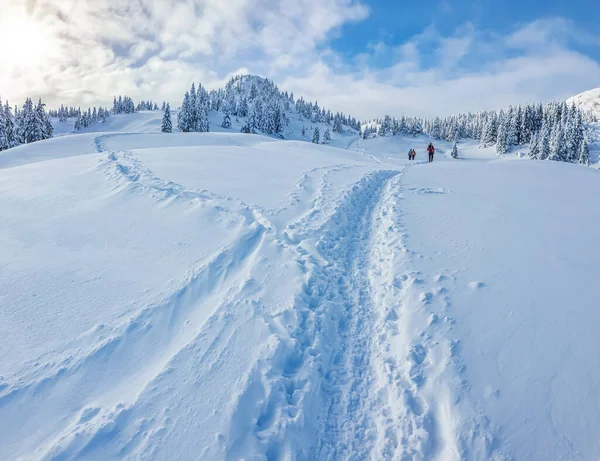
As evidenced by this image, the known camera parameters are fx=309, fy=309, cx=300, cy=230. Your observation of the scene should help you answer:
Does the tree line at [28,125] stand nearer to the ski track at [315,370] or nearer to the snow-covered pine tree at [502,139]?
the ski track at [315,370]

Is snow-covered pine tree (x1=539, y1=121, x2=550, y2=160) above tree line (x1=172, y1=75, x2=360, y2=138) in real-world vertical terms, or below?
below

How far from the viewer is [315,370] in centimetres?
464

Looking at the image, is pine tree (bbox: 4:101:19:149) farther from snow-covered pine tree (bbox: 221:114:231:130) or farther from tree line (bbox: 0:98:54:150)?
snow-covered pine tree (bbox: 221:114:231:130)

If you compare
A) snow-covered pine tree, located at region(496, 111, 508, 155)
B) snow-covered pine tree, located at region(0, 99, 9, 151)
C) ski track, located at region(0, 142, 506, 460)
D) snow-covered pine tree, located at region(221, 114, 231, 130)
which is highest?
snow-covered pine tree, located at region(221, 114, 231, 130)

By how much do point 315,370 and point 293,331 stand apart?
0.79 m

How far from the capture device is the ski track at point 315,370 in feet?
12.1

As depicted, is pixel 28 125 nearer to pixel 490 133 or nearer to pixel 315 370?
pixel 315 370

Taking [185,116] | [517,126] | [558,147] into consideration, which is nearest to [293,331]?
[185,116]

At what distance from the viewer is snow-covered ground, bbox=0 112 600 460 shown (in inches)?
147

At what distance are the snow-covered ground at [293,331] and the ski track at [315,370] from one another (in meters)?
0.02

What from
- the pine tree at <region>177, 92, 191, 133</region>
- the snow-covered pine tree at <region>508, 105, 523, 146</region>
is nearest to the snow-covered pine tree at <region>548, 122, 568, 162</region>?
the snow-covered pine tree at <region>508, 105, 523, 146</region>

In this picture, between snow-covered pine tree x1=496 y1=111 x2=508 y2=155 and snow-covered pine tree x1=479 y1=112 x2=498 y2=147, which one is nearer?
snow-covered pine tree x1=496 y1=111 x2=508 y2=155

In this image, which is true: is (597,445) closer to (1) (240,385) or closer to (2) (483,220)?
(1) (240,385)

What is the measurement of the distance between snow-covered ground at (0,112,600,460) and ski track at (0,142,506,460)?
2 cm
